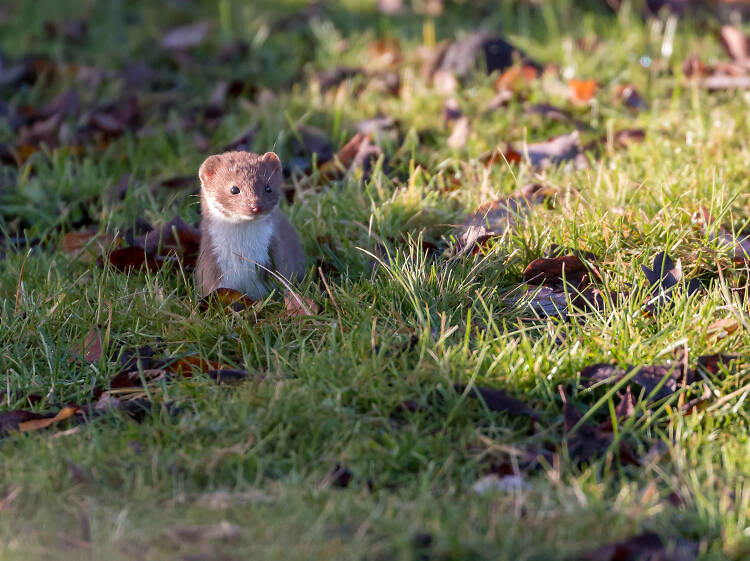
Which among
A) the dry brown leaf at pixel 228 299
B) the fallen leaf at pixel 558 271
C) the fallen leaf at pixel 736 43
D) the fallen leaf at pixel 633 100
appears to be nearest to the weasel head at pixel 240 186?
the dry brown leaf at pixel 228 299

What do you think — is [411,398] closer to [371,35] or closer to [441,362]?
[441,362]

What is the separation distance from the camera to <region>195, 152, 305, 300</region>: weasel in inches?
160

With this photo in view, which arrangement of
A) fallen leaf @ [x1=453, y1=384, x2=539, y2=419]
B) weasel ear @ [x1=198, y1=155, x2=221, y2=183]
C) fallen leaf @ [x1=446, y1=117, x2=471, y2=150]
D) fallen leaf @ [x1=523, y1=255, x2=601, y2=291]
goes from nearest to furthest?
fallen leaf @ [x1=453, y1=384, x2=539, y2=419], fallen leaf @ [x1=523, y1=255, x2=601, y2=291], weasel ear @ [x1=198, y1=155, x2=221, y2=183], fallen leaf @ [x1=446, y1=117, x2=471, y2=150]

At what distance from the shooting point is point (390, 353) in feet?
11.1

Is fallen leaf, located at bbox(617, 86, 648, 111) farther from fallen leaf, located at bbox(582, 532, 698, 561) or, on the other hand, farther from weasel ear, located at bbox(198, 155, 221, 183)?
fallen leaf, located at bbox(582, 532, 698, 561)

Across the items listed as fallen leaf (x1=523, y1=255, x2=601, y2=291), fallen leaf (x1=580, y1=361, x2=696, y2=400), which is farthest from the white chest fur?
fallen leaf (x1=580, y1=361, x2=696, y2=400)

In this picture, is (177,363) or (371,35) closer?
(177,363)

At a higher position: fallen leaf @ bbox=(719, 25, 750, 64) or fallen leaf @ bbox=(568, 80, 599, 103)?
fallen leaf @ bbox=(719, 25, 750, 64)

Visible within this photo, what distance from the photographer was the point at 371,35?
7.09 metres

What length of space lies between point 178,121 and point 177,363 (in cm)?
282

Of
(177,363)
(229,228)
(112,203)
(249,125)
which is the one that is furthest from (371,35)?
(177,363)

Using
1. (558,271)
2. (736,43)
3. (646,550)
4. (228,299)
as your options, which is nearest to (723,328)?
(558,271)

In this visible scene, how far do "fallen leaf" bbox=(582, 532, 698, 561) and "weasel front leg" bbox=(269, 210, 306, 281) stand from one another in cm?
196

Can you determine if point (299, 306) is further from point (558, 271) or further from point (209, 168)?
point (558, 271)
